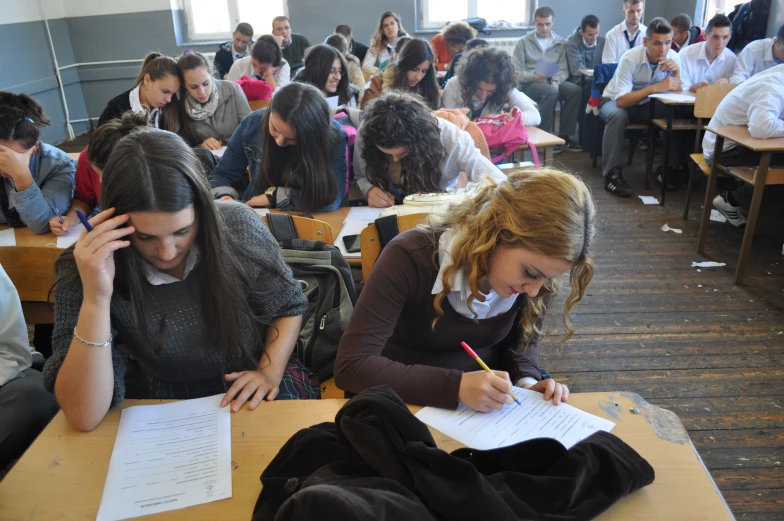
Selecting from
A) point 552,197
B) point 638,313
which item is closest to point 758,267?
point 638,313

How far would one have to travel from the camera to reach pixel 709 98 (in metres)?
3.92

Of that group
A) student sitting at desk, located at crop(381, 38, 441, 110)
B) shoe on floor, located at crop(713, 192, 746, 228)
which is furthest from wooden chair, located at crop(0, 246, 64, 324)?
shoe on floor, located at crop(713, 192, 746, 228)

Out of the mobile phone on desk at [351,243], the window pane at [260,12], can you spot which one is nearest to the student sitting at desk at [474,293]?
the mobile phone on desk at [351,243]

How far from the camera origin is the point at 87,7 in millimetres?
7625

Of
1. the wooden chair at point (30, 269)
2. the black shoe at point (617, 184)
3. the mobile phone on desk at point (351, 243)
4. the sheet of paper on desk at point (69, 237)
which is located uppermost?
the wooden chair at point (30, 269)

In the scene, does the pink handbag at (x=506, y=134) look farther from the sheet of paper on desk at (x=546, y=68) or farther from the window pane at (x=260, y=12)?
the window pane at (x=260, y=12)

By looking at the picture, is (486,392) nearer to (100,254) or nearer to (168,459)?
(168,459)

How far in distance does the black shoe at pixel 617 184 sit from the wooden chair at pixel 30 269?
4067 mm

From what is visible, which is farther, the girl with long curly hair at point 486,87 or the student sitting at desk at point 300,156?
the girl with long curly hair at point 486,87

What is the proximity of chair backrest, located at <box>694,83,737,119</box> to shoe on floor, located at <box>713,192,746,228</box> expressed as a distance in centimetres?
56

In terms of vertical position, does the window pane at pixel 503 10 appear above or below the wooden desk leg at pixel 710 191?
above

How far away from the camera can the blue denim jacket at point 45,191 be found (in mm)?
2236

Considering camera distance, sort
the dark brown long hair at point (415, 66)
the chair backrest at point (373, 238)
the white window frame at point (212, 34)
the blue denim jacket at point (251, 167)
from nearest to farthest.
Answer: the chair backrest at point (373, 238) < the blue denim jacket at point (251, 167) < the dark brown long hair at point (415, 66) < the white window frame at point (212, 34)

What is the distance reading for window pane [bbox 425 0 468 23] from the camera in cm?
775
